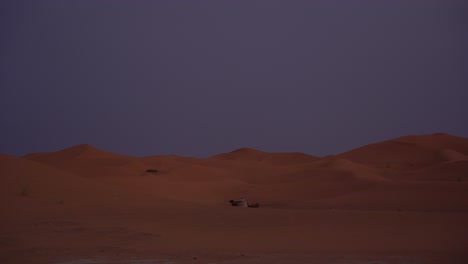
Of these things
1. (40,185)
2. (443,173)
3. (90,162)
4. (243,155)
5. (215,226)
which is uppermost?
(243,155)

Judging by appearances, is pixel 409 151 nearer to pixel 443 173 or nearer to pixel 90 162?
pixel 443 173

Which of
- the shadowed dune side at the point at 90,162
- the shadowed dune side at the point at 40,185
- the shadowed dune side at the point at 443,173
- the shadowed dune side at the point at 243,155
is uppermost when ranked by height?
the shadowed dune side at the point at 243,155

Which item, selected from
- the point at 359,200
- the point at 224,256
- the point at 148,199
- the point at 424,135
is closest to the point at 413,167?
the point at 424,135

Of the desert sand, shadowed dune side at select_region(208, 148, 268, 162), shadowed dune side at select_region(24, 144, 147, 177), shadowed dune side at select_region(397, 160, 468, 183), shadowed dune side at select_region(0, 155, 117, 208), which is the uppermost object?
shadowed dune side at select_region(208, 148, 268, 162)

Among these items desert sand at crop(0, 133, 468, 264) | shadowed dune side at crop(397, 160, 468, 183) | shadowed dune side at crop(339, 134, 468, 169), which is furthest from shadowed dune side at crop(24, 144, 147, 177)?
shadowed dune side at crop(339, 134, 468, 169)

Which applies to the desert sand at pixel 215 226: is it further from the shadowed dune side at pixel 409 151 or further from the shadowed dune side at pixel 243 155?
the shadowed dune side at pixel 243 155

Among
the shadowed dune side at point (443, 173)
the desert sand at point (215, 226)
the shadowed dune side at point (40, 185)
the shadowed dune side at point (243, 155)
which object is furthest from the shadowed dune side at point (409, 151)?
the shadowed dune side at point (40, 185)

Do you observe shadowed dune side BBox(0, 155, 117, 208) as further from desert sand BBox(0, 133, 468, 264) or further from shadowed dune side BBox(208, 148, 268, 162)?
shadowed dune side BBox(208, 148, 268, 162)

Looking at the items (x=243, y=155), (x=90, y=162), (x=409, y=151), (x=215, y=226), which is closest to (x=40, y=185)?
(x=215, y=226)

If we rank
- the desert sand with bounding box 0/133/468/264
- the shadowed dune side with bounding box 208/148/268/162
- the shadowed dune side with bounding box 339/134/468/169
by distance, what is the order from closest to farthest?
the desert sand with bounding box 0/133/468/264 → the shadowed dune side with bounding box 339/134/468/169 → the shadowed dune side with bounding box 208/148/268/162

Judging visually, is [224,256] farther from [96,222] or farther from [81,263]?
[96,222]

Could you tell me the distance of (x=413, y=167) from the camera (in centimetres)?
4803

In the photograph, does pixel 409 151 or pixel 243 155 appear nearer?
pixel 409 151

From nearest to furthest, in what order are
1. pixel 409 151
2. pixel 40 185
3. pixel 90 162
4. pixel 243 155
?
pixel 40 185 < pixel 90 162 < pixel 409 151 < pixel 243 155
